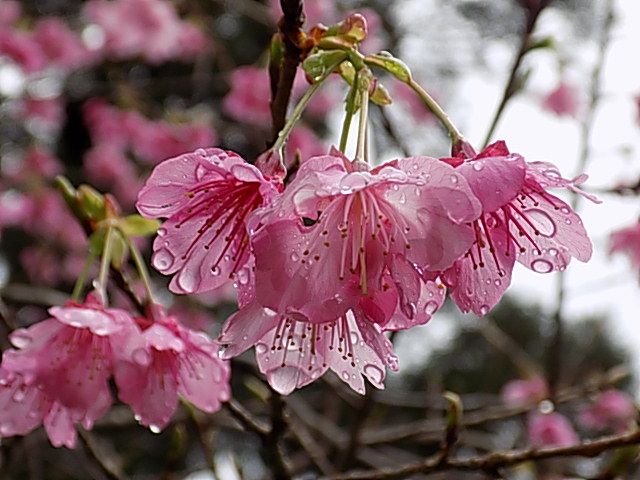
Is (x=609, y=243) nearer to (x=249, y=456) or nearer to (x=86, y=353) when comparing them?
(x=86, y=353)

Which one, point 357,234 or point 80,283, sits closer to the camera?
point 357,234

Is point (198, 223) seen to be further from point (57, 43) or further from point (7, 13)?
point (57, 43)

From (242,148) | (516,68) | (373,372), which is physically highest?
(516,68)

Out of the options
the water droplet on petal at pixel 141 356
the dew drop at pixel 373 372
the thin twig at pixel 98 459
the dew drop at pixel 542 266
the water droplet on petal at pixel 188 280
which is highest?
the dew drop at pixel 542 266

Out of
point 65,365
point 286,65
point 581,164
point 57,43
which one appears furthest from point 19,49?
point 286,65

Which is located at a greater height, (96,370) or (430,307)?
(430,307)

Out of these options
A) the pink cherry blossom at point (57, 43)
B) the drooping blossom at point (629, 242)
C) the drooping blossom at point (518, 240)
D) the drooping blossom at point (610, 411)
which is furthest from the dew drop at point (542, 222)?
the pink cherry blossom at point (57, 43)

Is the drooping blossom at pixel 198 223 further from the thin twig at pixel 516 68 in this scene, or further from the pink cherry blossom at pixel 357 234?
the thin twig at pixel 516 68
